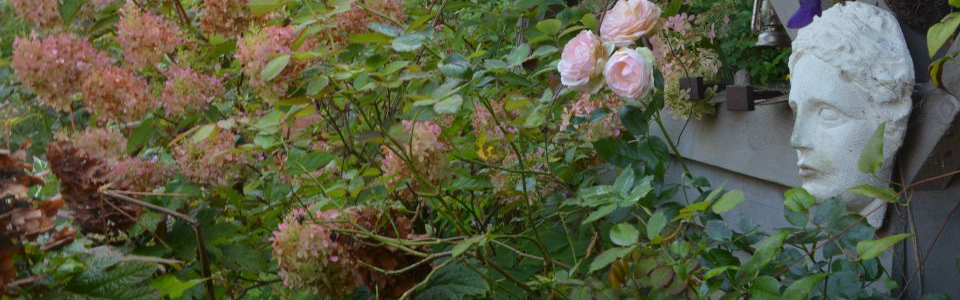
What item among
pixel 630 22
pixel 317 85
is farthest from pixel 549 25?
pixel 317 85

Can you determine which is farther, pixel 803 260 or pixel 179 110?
pixel 179 110

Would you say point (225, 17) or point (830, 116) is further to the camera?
point (225, 17)

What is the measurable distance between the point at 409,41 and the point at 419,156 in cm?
17

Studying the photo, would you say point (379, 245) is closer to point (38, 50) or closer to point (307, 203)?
point (307, 203)

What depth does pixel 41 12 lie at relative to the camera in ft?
5.35

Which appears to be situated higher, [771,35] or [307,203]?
[771,35]

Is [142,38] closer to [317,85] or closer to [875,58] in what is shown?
[317,85]

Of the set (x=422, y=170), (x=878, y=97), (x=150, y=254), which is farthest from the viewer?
(x=422, y=170)

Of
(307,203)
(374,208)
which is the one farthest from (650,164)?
(307,203)

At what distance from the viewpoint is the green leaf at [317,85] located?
4.87ft

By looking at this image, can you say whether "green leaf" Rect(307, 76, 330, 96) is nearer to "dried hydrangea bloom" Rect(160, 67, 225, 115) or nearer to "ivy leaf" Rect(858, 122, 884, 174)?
"dried hydrangea bloom" Rect(160, 67, 225, 115)

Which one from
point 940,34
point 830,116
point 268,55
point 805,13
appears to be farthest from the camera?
point 268,55

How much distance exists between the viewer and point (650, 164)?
1.70 metres

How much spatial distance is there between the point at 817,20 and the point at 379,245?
2.29 ft
